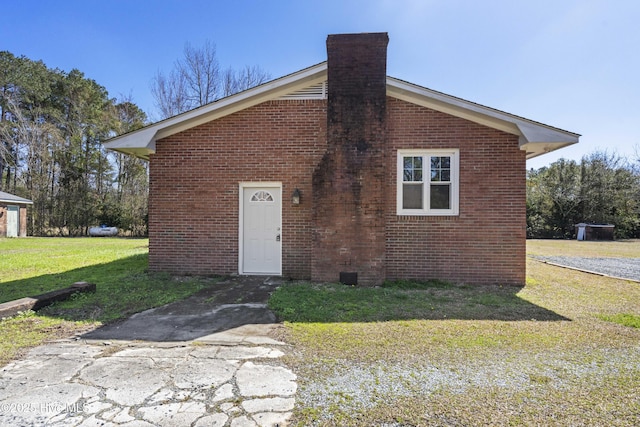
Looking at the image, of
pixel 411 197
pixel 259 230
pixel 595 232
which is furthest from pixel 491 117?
pixel 595 232

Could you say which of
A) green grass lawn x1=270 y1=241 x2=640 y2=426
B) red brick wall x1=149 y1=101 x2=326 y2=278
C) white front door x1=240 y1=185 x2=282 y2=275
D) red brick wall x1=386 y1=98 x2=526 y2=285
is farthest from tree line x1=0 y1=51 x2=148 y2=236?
green grass lawn x1=270 y1=241 x2=640 y2=426

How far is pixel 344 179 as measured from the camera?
24.0ft

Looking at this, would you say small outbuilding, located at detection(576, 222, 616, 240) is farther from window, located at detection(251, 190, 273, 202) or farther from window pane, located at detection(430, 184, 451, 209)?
window, located at detection(251, 190, 273, 202)

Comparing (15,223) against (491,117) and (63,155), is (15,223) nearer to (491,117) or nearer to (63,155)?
(63,155)

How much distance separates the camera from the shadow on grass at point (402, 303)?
5.12 metres

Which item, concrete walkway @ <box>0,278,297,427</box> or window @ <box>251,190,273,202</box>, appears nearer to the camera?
concrete walkway @ <box>0,278,297,427</box>

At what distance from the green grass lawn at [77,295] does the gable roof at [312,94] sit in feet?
10.2

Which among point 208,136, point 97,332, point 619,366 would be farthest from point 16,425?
point 208,136

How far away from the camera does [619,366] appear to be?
11.4ft

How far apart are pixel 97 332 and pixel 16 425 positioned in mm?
2055

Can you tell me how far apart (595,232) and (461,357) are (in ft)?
92.6


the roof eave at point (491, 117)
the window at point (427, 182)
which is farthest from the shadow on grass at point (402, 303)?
the roof eave at point (491, 117)

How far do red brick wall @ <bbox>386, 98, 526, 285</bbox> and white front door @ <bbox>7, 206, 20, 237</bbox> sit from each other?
2564cm

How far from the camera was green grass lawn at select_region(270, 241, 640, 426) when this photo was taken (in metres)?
2.62
